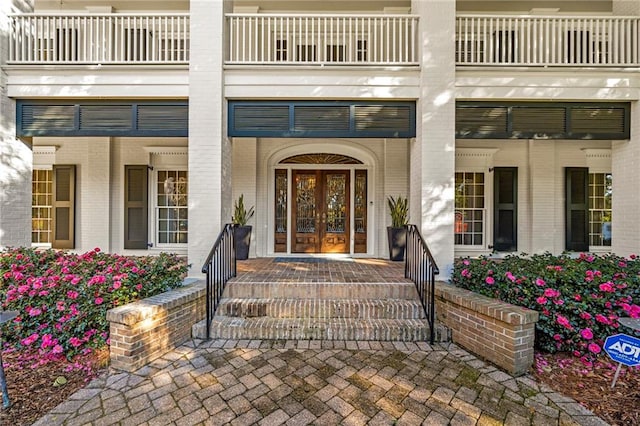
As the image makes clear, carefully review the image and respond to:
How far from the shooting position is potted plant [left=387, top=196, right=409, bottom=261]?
6.34m

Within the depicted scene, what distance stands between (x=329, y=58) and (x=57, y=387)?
24.0 feet

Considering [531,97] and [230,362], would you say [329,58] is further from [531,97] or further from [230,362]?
[230,362]

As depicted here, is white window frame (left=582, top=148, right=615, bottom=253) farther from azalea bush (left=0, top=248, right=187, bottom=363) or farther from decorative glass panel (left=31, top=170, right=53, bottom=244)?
decorative glass panel (left=31, top=170, right=53, bottom=244)

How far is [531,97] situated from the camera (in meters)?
5.03

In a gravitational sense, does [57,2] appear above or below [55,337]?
above

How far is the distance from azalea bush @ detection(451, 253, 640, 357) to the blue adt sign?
0.39m

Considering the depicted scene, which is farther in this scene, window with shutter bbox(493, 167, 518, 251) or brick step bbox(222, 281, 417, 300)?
window with shutter bbox(493, 167, 518, 251)

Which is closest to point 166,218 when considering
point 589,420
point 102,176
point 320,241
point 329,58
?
point 102,176

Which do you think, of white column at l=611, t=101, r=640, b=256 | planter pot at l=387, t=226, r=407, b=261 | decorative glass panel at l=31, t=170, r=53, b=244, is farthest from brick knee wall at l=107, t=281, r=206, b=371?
white column at l=611, t=101, r=640, b=256

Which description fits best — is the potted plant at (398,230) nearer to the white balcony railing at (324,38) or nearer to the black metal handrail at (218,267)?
the white balcony railing at (324,38)

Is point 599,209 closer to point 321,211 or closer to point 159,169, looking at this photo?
point 321,211

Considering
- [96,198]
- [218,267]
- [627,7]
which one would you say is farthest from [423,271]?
[96,198]

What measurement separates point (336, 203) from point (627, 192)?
17.8 ft

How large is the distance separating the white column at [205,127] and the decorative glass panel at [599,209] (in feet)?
28.2
